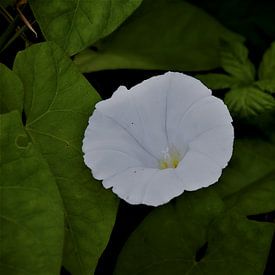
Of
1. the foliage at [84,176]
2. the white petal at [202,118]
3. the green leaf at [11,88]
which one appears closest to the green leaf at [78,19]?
the foliage at [84,176]

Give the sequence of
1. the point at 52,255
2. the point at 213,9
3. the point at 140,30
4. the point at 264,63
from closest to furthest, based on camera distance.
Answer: the point at 52,255 < the point at 264,63 < the point at 140,30 < the point at 213,9

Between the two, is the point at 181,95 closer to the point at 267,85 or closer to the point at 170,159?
the point at 170,159

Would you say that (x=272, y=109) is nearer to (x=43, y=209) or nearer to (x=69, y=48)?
(x=69, y=48)

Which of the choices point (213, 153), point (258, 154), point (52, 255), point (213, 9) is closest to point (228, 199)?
point (258, 154)

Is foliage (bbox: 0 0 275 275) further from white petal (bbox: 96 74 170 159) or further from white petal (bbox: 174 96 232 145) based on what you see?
white petal (bbox: 174 96 232 145)

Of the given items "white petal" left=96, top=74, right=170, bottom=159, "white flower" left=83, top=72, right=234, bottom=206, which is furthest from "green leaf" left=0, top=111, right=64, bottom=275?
"white petal" left=96, top=74, right=170, bottom=159

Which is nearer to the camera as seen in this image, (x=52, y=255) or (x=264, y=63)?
(x=52, y=255)

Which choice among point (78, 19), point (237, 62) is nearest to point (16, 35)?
point (78, 19)
